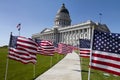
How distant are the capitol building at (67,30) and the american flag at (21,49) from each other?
106084 mm

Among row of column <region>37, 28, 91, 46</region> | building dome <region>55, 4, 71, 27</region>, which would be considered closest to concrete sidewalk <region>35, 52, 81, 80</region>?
row of column <region>37, 28, 91, 46</region>

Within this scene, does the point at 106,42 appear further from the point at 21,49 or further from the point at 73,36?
the point at 73,36

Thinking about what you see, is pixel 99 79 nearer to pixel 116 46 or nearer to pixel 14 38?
pixel 14 38

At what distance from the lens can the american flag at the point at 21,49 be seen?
14.5m

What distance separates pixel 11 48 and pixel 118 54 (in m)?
7.04

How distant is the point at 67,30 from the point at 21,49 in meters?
133

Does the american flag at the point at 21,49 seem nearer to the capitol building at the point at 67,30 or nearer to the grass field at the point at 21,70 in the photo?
the grass field at the point at 21,70

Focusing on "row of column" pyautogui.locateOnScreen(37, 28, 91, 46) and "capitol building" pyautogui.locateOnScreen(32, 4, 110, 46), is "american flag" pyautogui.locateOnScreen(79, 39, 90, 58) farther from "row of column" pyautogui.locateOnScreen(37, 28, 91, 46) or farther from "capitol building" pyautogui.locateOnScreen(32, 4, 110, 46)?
"row of column" pyautogui.locateOnScreen(37, 28, 91, 46)

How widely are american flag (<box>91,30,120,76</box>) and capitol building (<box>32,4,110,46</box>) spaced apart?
110 m

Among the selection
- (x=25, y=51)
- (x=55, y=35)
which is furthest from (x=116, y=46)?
(x=55, y=35)

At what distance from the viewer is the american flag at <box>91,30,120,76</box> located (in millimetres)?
10078

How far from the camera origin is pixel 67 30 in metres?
147

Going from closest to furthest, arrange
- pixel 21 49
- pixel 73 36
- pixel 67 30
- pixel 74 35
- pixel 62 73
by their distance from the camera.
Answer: pixel 21 49
pixel 62 73
pixel 74 35
pixel 73 36
pixel 67 30

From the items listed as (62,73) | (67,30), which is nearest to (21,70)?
(62,73)
